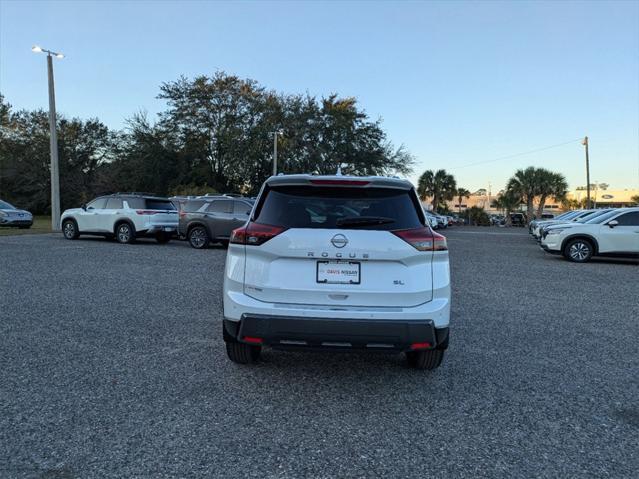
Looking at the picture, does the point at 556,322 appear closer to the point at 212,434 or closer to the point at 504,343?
the point at 504,343

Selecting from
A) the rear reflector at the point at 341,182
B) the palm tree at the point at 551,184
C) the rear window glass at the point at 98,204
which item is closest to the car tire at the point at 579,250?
the rear reflector at the point at 341,182

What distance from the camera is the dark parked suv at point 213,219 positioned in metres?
16.1

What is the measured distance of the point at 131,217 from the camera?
16797 mm

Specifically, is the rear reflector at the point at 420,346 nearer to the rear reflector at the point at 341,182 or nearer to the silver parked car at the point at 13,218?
the rear reflector at the point at 341,182

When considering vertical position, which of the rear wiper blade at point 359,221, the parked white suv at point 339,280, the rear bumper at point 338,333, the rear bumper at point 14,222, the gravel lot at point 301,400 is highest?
the rear bumper at point 14,222

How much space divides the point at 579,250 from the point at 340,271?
13.3 meters

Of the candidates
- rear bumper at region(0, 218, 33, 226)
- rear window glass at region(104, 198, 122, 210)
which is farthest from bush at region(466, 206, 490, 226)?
rear window glass at region(104, 198, 122, 210)

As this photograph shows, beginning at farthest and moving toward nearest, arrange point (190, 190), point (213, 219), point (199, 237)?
1. point (190, 190)
2. point (199, 237)
3. point (213, 219)

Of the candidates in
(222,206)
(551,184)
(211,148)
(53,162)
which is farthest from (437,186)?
(222,206)

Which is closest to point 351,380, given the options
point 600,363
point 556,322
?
point 600,363

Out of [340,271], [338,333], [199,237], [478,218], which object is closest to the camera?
[338,333]

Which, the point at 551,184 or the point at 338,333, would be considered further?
the point at 551,184

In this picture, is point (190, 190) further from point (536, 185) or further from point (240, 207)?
Answer: point (536, 185)

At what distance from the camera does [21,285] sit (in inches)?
340
